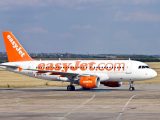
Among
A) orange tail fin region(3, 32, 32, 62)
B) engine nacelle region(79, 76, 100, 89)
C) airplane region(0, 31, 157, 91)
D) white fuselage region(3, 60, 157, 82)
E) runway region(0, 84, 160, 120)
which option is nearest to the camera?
runway region(0, 84, 160, 120)

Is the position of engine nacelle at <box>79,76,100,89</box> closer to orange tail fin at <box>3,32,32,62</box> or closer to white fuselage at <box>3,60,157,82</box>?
white fuselage at <box>3,60,157,82</box>

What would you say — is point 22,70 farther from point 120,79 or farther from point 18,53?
point 120,79

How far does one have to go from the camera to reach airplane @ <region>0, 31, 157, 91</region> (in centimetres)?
5422

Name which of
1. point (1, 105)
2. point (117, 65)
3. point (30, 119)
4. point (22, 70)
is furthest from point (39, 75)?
point (30, 119)

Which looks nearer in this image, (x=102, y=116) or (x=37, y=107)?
(x=102, y=116)

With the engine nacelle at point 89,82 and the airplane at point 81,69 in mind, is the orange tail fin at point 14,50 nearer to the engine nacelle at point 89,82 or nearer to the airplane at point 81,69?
the airplane at point 81,69

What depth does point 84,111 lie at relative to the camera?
32469mm

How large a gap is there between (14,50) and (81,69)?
8.93 metres

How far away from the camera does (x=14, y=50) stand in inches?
2356

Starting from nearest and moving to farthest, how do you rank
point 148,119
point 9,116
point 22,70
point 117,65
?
point 148,119, point 9,116, point 117,65, point 22,70

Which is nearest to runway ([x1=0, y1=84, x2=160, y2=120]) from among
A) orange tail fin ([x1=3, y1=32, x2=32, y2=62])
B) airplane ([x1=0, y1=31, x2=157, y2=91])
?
airplane ([x1=0, y1=31, x2=157, y2=91])

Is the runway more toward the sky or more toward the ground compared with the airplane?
more toward the ground

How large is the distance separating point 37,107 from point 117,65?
68.1ft

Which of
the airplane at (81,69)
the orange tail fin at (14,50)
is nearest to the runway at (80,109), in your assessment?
the airplane at (81,69)
